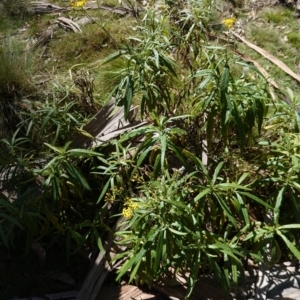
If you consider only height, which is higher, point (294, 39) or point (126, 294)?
point (294, 39)

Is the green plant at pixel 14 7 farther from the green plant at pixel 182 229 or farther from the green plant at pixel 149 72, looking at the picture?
the green plant at pixel 182 229

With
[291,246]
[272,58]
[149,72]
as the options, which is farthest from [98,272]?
[272,58]

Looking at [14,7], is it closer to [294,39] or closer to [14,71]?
[14,71]

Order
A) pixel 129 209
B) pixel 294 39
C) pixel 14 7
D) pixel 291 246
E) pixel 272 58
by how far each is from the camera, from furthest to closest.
A: pixel 14 7
pixel 294 39
pixel 272 58
pixel 291 246
pixel 129 209

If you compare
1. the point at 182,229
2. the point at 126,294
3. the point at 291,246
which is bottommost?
the point at 126,294

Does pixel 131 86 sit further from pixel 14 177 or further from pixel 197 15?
pixel 14 177

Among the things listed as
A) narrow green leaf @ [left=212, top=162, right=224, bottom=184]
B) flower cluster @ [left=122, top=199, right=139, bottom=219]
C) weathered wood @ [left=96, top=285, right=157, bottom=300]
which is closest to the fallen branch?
narrow green leaf @ [left=212, top=162, right=224, bottom=184]

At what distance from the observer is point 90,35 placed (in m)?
6.12

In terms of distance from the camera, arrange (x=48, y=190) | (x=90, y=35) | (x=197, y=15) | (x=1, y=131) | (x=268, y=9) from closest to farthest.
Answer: (x=48, y=190) < (x=197, y=15) < (x=1, y=131) < (x=90, y=35) < (x=268, y=9)

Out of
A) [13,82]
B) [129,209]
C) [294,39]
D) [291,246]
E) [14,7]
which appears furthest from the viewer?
[14,7]

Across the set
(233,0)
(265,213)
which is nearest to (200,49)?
(265,213)

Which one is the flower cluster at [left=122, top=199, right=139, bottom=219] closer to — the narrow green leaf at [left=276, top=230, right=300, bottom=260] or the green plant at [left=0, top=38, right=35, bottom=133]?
the narrow green leaf at [left=276, top=230, right=300, bottom=260]

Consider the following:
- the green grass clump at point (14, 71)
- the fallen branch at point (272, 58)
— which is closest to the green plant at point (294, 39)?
the fallen branch at point (272, 58)

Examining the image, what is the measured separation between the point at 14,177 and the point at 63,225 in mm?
488
